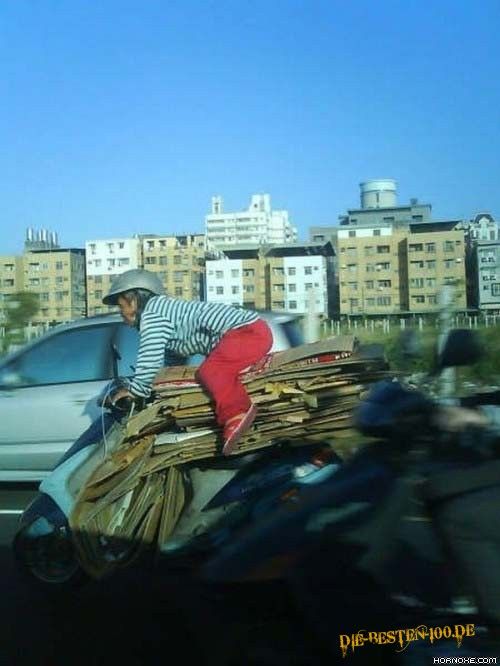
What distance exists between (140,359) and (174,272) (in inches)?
317

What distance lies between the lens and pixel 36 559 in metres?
5.20

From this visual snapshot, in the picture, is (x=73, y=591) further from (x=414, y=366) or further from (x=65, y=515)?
(x=414, y=366)

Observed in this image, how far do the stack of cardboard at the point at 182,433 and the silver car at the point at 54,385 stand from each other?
291 cm

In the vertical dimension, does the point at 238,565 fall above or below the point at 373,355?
below

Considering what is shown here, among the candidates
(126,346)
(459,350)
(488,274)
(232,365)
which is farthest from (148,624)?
(488,274)

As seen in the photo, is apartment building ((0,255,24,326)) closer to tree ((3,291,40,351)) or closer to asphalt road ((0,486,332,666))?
tree ((3,291,40,351))

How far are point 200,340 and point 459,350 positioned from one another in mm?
2588

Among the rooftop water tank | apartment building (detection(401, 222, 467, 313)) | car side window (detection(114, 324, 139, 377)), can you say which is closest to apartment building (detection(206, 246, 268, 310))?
apartment building (detection(401, 222, 467, 313))

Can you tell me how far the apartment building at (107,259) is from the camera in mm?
12188

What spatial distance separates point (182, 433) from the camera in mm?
4977

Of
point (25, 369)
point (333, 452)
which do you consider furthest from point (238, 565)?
point (25, 369)

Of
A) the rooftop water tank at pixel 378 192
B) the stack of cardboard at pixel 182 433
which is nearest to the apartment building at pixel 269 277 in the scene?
the stack of cardboard at pixel 182 433

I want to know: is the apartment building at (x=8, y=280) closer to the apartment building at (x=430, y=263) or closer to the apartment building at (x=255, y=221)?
the apartment building at (x=430, y=263)

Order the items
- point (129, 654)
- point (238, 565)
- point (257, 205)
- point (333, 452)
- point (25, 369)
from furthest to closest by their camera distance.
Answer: point (257, 205) < point (25, 369) < point (333, 452) < point (129, 654) < point (238, 565)
